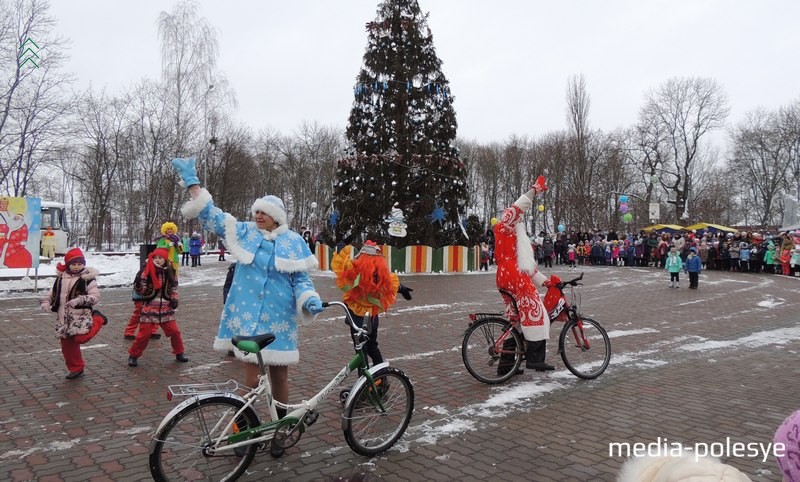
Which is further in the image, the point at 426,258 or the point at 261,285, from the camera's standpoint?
the point at 426,258

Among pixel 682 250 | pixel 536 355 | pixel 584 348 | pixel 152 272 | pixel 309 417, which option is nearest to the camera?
pixel 309 417

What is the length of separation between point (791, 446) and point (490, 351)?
4.86 m

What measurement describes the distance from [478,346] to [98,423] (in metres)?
3.95

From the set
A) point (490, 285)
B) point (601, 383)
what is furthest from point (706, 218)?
point (601, 383)

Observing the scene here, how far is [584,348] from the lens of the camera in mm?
6758

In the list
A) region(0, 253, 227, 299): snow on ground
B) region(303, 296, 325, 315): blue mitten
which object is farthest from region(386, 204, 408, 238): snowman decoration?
region(303, 296, 325, 315): blue mitten

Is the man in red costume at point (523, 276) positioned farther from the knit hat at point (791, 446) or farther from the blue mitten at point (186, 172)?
the knit hat at point (791, 446)

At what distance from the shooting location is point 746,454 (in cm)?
437

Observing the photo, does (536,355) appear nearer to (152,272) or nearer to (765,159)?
(152,272)

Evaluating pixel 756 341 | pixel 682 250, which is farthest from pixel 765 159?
pixel 756 341

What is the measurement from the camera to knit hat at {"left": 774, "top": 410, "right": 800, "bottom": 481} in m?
1.57

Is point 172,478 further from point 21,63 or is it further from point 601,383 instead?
point 21,63

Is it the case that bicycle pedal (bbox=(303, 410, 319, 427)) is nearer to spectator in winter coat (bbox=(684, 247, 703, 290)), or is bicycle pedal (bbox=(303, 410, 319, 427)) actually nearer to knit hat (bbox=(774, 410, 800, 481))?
knit hat (bbox=(774, 410, 800, 481))

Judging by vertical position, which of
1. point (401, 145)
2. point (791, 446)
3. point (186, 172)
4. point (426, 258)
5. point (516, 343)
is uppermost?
point (401, 145)
